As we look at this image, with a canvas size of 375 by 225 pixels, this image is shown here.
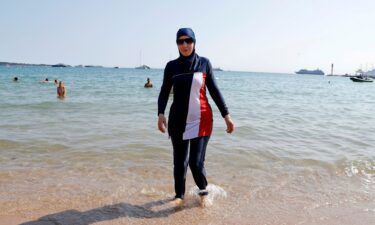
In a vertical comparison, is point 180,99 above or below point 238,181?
above

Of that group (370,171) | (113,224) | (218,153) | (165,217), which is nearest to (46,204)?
(113,224)

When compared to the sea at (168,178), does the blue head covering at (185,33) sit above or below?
above

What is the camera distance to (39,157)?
612 cm

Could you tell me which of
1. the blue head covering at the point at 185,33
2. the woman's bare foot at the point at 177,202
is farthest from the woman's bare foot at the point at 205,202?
the blue head covering at the point at 185,33

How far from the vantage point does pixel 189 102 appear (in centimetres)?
377

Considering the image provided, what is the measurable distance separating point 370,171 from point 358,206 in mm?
1904

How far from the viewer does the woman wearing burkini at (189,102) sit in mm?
3727

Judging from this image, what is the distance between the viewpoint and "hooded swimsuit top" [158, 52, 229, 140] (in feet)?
12.3

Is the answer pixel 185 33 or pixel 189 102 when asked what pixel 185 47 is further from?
pixel 189 102

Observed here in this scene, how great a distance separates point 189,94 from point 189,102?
85mm

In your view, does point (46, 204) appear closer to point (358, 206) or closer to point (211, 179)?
point (211, 179)

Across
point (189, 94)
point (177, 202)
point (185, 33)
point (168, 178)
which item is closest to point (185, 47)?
point (185, 33)

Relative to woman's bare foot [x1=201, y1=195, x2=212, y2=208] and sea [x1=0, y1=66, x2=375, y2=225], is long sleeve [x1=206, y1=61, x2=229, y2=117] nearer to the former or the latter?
woman's bare foot [x1=201, y1=195, x2=212, y2=208]

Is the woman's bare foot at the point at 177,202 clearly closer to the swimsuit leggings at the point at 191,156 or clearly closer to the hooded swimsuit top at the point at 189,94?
the swimsuit leggings at the point at 191,156
